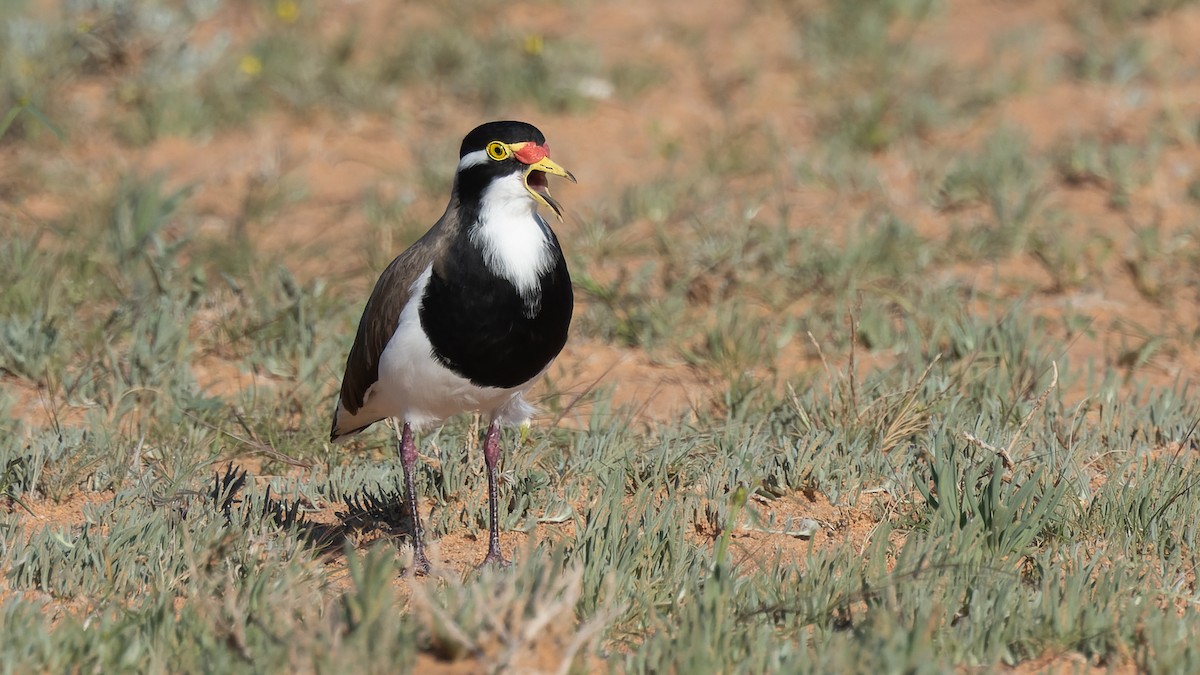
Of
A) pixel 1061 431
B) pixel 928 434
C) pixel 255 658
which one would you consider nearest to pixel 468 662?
pixel 255 658

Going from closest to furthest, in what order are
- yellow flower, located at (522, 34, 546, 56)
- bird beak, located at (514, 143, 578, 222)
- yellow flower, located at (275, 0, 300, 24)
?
bird beak, located at (514, 143, 578, 222) → yellow flower, located at (522, 34, 546, 56) → yellow flower, located at (275, 0, 300, 24)

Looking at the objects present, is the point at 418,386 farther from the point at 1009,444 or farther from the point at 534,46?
the point at 534,46

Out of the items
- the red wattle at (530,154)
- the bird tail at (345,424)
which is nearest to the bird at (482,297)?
the red wattle at (530,154)

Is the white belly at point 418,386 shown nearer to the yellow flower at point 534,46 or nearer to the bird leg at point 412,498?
the bird leg at point 412,498

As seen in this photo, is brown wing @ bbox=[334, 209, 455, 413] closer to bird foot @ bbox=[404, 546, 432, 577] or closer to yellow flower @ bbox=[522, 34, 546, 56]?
bird foot @ bbox=[404, 546, 432, 577]

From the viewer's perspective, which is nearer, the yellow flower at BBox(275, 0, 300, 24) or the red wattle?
the red wattle

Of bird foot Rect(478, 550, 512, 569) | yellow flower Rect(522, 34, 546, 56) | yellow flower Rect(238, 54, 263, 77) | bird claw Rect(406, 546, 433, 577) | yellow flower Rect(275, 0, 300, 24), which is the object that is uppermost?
yellow flower Rect(275, 0, 300, 24)

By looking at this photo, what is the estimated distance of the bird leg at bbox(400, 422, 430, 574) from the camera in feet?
14.4

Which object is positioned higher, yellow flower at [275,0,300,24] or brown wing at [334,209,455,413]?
yellow flower at [275,0,300,24]

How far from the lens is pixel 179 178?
787 cm

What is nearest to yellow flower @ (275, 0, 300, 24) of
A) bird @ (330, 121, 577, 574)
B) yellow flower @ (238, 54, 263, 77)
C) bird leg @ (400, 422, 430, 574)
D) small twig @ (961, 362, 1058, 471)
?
yellow flower @ (238, 54, 263, 77)

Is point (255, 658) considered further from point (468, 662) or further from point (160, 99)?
point (160, 99)

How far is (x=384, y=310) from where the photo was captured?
4.40 metres

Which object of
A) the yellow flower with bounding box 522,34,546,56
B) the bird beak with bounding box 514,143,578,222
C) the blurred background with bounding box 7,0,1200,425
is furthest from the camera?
the yellow flower with bounding box 522,34,546,56
